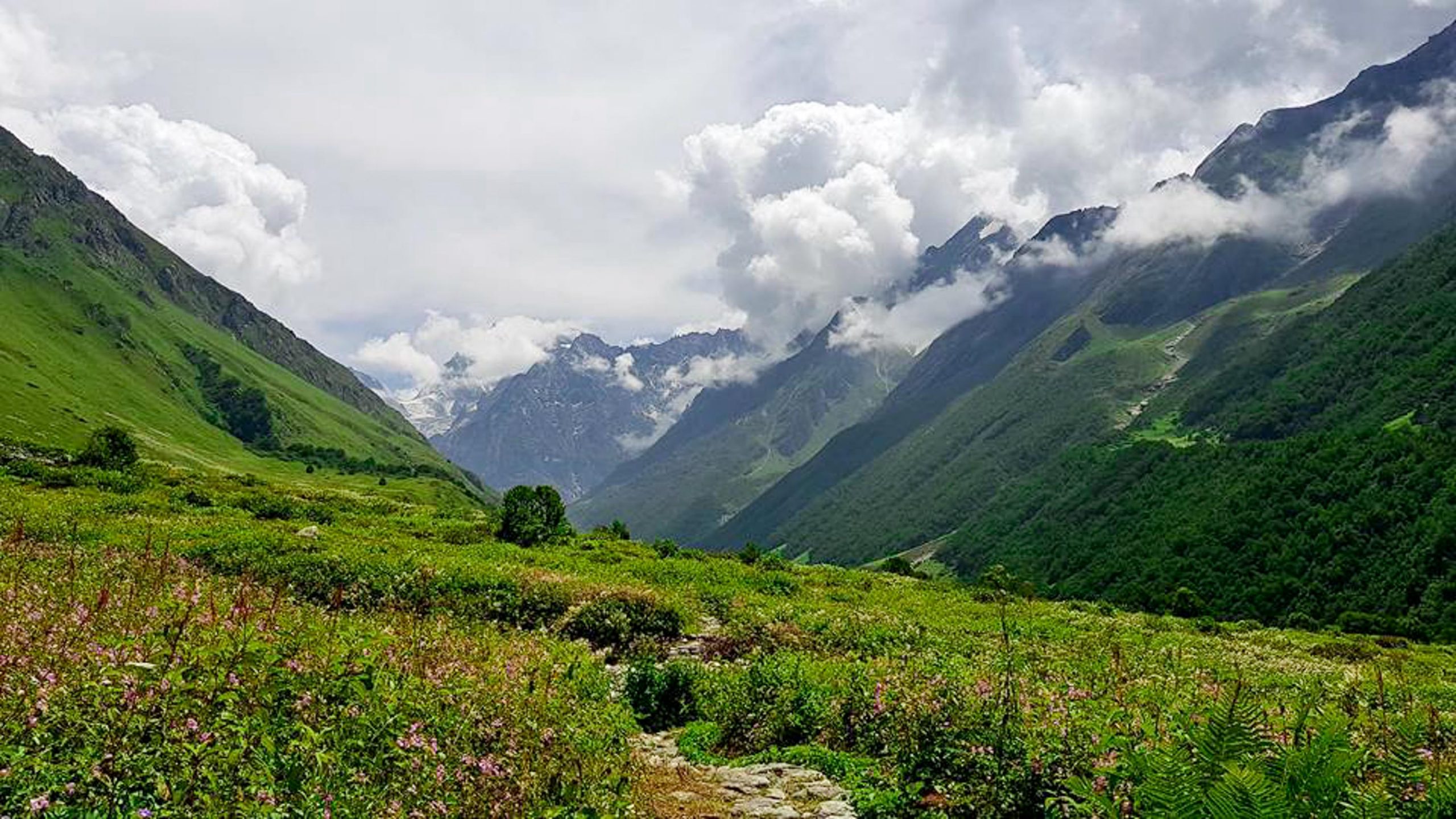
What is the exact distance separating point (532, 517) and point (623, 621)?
25.8 m

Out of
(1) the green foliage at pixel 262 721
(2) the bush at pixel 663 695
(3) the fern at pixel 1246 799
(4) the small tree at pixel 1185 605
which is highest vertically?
(4) the small tree at pixel 1185 605

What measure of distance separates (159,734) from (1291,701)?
1902 centimetres

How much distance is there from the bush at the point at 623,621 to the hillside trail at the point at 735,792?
9.42m

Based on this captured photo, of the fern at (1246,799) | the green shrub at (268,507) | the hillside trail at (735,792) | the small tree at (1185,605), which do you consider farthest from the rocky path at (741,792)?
the small tree at (1185,605)

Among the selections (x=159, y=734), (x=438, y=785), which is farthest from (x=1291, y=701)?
(x=159, y=734)

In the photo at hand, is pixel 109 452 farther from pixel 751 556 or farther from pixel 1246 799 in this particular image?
pixel 1246 799

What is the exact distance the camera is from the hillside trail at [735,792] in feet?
32.4

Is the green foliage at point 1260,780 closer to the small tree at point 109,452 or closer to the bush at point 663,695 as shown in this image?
the bush at point 663,695

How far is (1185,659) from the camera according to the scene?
26547 mm

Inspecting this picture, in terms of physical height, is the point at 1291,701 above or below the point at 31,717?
above

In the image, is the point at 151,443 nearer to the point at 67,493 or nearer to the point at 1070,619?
the point at 67,493

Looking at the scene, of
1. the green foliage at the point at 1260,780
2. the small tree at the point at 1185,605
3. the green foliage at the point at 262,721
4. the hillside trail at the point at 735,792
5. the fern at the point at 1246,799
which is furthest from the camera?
the small tree at the point at 1185,605

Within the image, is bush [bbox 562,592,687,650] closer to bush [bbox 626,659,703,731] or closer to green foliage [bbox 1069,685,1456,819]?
bush [bbox 626,659,703,731]

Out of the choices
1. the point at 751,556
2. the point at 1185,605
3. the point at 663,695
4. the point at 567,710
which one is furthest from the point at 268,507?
the point at 1185,605
